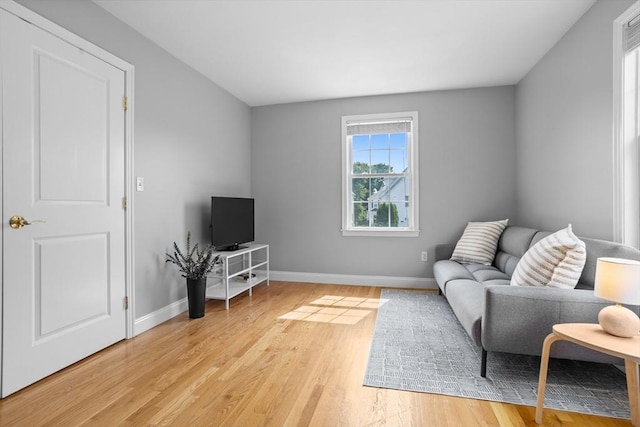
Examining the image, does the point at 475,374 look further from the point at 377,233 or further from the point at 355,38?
the point at 355,38

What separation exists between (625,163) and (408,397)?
204 centimetres

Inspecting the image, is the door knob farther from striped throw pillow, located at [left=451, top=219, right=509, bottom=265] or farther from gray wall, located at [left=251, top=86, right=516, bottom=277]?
striped throw pillow, located at [left=451, top=219, right=509, bottom=265]

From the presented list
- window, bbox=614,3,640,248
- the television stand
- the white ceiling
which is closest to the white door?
the white ceiling

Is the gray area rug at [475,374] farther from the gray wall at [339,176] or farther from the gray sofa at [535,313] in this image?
the gray wall at [339,176]

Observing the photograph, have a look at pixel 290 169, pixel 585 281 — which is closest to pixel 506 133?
pixel 585 281

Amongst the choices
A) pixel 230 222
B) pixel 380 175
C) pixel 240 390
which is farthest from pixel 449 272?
pixel 230 222

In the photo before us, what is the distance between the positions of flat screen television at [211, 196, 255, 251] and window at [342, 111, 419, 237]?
1275mm

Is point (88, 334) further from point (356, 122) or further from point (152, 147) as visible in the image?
point (356, 122)

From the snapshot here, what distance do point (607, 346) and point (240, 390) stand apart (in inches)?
70.9

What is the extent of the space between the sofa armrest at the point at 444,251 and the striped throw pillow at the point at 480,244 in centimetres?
16

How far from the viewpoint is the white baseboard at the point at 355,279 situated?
413 centimetres

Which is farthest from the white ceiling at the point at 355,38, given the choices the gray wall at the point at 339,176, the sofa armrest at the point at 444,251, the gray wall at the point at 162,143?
the sofa armrest at the point at 444,251

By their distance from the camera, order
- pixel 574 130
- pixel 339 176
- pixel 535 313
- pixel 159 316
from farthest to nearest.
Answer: pixel 339 176, pixel 159 316, pixel 574 130, pixel 535 313

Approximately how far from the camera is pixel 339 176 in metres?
4.38
